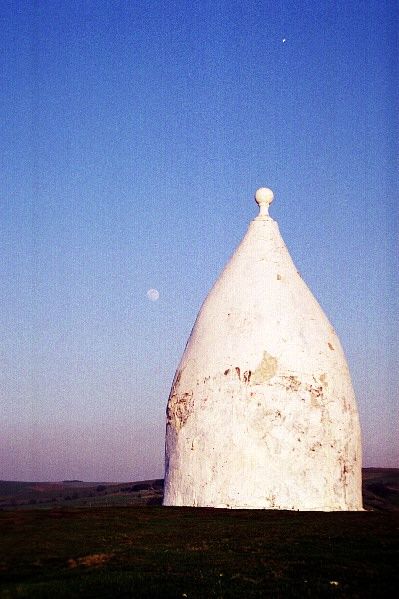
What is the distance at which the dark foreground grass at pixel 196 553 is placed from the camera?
926 cm

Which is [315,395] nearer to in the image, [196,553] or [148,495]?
[196,553]

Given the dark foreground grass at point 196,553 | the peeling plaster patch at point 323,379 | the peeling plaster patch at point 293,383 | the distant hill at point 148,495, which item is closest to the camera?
the dark foreground grass at point 196,553

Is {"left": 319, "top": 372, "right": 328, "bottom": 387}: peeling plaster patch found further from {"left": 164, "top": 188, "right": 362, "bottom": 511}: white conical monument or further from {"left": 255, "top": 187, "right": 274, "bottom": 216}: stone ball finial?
{"left": 255, "top": 187, "right": 274, "bottom": 216}: stone ball finial

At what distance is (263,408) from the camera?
1797 centimetres

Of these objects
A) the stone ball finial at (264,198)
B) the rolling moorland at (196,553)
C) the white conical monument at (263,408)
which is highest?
the stone ball finial at (264,198)

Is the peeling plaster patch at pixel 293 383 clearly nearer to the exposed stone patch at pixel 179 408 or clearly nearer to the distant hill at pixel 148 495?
the exposed stone patch at pixel 179 408

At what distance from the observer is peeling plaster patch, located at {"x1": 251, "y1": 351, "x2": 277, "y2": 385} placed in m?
A: 18.3

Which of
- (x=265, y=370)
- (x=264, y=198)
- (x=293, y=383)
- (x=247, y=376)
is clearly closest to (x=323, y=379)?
(x=293, y=383)

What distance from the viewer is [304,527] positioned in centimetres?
1413

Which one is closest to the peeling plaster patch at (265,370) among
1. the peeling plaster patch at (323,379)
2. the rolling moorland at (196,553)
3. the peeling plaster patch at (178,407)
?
the peeling plaster patch at (323,379)

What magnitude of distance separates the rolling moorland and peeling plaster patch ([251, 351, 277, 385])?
11.6ft

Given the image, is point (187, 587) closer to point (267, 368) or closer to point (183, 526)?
point (183, 526)

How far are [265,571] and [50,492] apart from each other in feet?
178

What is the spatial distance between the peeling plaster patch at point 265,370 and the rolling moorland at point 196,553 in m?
3.53
